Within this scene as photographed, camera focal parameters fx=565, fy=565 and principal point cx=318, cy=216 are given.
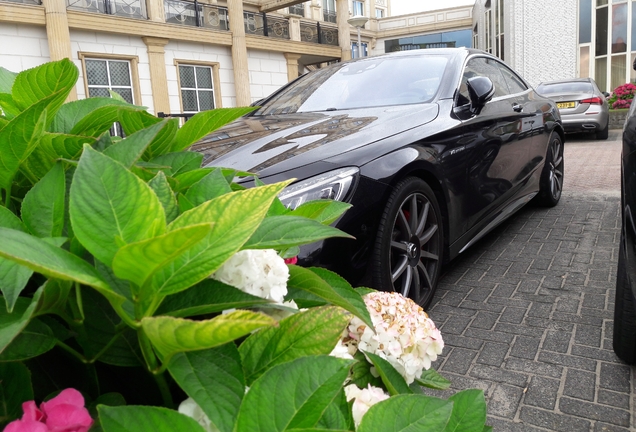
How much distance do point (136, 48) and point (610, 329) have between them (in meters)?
15.1

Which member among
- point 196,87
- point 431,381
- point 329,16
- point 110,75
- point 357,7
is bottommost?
point 431,381

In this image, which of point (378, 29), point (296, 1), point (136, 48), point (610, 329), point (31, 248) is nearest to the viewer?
point (31, 248)

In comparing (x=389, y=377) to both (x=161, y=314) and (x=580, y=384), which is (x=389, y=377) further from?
(x=580, y=384)

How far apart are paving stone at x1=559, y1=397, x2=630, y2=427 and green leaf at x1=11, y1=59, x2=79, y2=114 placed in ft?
7.16

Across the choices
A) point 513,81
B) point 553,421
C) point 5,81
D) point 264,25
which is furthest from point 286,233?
point 264,25

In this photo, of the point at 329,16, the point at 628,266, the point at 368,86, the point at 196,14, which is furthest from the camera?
the point at 329,16

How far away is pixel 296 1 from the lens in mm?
19625

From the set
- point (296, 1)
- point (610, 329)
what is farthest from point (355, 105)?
point (296, 1)

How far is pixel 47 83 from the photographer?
718 mm

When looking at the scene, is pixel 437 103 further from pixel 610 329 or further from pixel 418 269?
pixel 610 329

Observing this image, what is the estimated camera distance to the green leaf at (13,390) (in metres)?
0.51

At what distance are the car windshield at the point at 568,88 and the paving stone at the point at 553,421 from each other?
1314 centimetres

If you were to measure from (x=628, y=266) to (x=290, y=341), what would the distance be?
2.13 meters

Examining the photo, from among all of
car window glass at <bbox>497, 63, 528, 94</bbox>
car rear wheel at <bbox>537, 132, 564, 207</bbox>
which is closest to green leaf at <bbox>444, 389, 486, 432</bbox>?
car window glass at <bbox>497, 63, 528, 94</bbox>
